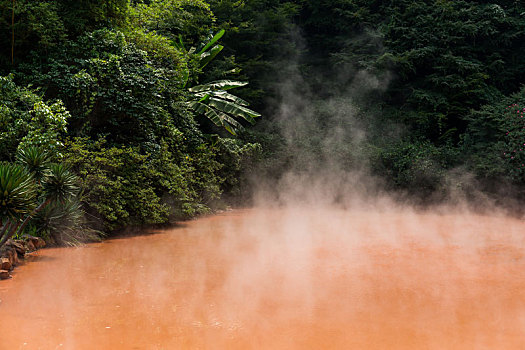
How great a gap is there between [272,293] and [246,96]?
12873mm

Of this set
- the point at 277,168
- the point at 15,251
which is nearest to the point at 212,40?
the point at 277,168

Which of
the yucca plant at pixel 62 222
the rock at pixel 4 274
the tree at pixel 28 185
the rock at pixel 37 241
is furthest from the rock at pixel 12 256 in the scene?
the yucca plant at pixel 62 222

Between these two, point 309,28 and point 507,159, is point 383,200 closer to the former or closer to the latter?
point 507,159

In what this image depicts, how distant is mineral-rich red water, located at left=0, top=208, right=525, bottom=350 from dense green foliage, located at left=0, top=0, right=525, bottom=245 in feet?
3.99

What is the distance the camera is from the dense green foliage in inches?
321

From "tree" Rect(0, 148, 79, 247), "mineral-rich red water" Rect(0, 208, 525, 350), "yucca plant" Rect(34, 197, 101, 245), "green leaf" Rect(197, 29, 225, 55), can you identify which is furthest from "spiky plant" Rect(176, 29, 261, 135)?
"tree" Rect(0, 148, 79, 247)

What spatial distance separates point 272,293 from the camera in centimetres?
484

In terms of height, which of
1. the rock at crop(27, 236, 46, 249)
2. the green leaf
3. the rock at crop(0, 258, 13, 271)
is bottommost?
the rock at crop(27, 236, 46, 249)

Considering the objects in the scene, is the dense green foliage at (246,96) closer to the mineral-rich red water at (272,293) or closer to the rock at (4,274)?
the rock at (4,274)

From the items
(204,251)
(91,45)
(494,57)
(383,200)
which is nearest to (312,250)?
(204,251)

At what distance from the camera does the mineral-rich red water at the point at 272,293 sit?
366 centimetres

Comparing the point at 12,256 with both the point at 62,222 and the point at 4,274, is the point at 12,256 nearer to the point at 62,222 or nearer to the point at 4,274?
the point at 4,274

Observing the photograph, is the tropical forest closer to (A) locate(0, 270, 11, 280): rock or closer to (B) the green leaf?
(A) locate(0, 270, 11, 280): rock

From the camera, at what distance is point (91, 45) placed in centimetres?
891
